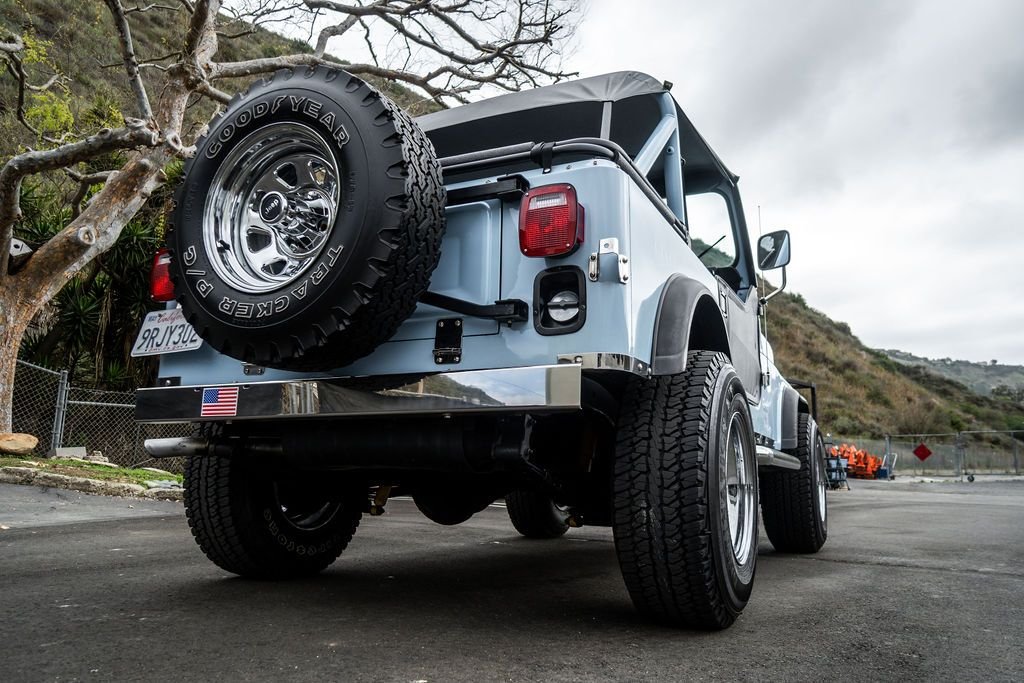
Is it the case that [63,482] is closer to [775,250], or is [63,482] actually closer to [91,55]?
[775,250]

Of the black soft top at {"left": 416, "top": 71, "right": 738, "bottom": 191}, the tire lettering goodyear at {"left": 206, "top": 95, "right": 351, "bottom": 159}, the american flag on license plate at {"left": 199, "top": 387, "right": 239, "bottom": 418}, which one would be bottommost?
the american flag on license plate at {"left": 199, "top": 387, "right": 239, "bottom": 418}

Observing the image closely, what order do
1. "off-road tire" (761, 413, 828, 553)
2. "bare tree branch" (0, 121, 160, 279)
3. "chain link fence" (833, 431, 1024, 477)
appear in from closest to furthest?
"off-road tire" (761, 413, 828, 553) < "bare tree branch" (0, 121, 160, 279) < "chain link fence" (833, 431, 1024, 477)

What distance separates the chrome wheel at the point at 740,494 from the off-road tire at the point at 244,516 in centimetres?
170

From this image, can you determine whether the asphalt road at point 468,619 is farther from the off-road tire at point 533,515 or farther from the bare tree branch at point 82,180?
the bare tree branch at point 82,180

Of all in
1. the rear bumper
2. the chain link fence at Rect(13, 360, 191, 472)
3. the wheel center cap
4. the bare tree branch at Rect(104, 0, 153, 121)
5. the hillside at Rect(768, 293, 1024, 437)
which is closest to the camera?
the rear bumper

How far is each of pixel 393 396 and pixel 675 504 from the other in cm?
98

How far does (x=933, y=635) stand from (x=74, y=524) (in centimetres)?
574

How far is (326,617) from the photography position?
282 centimetres

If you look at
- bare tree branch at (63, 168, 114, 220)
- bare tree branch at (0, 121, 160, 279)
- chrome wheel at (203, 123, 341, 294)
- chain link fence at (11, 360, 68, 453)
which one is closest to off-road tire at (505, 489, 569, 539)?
chrome wheel at (203, 123, 341, 294)

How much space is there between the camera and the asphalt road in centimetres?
219

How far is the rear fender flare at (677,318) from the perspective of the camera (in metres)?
2.71

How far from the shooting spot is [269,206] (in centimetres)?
284

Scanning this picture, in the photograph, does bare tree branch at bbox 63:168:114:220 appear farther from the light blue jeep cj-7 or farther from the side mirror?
the side mirror

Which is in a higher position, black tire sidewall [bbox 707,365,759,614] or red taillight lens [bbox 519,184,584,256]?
red taillight lens [bbox 519,184,584,256]
